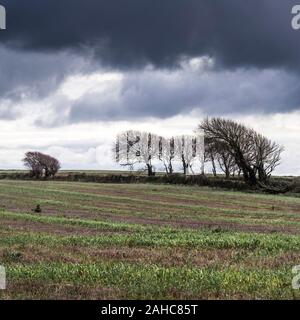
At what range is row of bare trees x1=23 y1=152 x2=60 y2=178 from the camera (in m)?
164

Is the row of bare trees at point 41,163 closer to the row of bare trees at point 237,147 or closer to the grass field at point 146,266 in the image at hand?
the row of bare trees at point 237,147

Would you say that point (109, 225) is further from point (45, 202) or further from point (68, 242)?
point (45, 202)

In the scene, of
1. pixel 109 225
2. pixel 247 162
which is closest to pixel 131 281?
pixel 109 225

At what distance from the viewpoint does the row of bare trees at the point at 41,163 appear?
16375 cm

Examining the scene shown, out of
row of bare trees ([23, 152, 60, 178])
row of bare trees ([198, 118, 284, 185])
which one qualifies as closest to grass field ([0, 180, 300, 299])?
row of bare trees ([198, 118, 284, 185])

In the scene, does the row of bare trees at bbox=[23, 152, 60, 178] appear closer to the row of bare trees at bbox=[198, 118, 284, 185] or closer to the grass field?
the row of bare trees at bbox=[198, 118, 284, 185]

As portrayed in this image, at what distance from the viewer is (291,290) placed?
521 inches

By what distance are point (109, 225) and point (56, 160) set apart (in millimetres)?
141268

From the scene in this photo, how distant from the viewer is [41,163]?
170625mm

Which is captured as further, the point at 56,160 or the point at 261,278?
the point at 56,160

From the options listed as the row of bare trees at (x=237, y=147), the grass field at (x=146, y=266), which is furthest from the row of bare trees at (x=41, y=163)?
the grass field at (x=146, y=266)

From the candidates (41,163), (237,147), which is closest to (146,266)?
(237,147)

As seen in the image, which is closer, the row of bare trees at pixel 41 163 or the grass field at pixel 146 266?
the grass field at pixel 146 266

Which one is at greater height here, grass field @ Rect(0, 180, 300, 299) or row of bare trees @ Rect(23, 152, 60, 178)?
row of bare trees @ Rect(23, 152, 60, 178)
